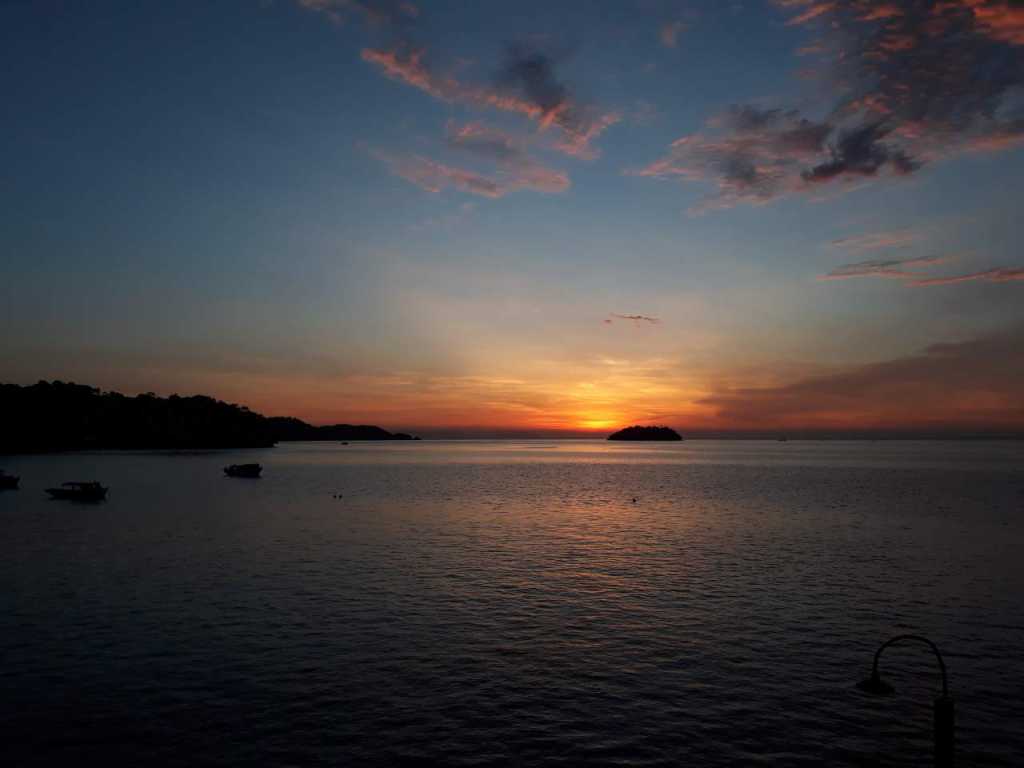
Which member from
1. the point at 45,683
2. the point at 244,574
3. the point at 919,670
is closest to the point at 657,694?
the point at 919,670

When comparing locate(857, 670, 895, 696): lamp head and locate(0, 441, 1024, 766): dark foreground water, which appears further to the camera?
locate(857, 670, 895, 696): lamp head

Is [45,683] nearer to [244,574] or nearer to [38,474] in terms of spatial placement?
[244,574]

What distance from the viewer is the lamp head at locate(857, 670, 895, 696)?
25391 mm

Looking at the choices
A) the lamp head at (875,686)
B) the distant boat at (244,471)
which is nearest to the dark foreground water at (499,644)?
the lamp head at (875,686)

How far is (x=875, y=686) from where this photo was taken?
2558cm

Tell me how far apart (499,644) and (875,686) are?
16322 millimetres

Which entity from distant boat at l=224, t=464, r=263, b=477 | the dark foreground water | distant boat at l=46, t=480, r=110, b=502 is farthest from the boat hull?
distant boat at l=224, t=464, r=263, b=477

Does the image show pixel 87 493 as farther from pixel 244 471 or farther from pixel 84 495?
pixel 244 471

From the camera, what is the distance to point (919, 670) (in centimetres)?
2805

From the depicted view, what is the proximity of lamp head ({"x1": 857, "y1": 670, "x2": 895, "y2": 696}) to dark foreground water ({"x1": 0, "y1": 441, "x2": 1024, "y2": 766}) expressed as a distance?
1.71 feet

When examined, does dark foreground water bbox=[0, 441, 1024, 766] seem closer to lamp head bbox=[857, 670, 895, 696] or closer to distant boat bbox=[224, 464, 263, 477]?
lamp head bbox=[857, 670, 895, 696]

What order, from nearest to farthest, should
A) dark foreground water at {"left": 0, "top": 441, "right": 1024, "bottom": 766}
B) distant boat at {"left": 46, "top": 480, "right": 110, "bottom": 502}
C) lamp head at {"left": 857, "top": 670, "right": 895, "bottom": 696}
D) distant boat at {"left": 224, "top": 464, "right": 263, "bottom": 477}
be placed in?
dark foreground water at {"left": 0, "top": 441, "right": 1024, "bottom": 766} → lamp head at {"left": 857, "top": 670, "right": 895, "bottom": 696} → distant boat at {"left": 46, "top": 480, "right": 110, "bottom": 502} → distant boat at {"left": 224, "top": 464, "right": 263, "bottom": 477}

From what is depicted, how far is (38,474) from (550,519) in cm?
14307

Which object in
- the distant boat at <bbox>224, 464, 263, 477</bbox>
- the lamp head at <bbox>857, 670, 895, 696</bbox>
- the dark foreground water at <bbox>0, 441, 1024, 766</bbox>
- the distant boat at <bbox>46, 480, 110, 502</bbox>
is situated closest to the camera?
the dark foreground water at <bbox>0, 441, 1024, 766</bbox>
